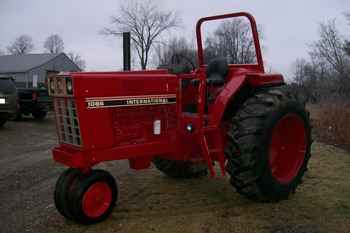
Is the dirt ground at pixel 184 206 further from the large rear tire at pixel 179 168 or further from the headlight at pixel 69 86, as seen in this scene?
the headlight at pixel 69 86

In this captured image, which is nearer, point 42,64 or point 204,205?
point 204,205

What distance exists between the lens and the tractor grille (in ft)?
12.7

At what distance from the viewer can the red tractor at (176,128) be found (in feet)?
12.7

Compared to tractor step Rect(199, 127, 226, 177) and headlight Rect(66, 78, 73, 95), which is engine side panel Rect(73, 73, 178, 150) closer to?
headlight Rect(66, 78, 73, 95)

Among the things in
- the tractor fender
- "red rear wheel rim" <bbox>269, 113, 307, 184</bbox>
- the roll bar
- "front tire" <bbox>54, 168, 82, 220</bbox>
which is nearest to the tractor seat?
the tractor fender

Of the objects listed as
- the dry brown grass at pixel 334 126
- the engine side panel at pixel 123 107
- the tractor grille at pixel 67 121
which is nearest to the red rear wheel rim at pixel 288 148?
the engine side panel at pixel 123 107

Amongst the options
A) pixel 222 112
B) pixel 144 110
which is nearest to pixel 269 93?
pixel 222 112

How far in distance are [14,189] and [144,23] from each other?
39.1 m

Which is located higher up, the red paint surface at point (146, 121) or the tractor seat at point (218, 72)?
the tractor seat at point (218, 72)

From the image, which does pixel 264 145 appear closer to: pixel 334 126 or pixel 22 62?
pixel 334 126

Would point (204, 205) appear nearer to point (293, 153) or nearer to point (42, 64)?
point (293, 153)

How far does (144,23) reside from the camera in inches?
1694

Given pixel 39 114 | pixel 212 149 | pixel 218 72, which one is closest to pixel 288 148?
pixel 212 149

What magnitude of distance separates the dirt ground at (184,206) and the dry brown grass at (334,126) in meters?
2.79
